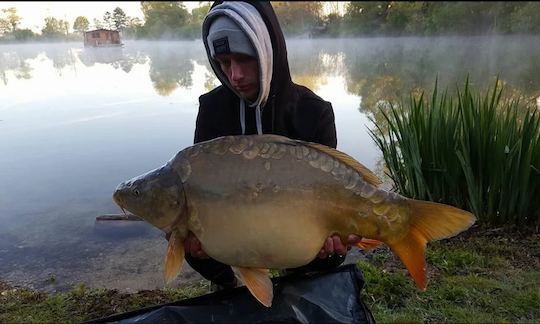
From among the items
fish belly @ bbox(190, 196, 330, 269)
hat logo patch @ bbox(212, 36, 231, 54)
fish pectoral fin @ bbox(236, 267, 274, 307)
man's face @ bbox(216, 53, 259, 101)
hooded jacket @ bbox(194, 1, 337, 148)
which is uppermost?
hat logo patch @ bbox(212, 36, 231, 54)

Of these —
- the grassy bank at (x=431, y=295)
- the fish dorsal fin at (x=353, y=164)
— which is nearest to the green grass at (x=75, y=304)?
the grassy bank at (x=431, y=295)

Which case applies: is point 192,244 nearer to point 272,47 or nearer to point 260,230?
point 260,230

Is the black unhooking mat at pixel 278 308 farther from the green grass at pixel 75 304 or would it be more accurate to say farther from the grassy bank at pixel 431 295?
the green grass at pixel 75 304

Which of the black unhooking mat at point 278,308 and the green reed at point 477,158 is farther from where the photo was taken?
the green reed at point 477,158

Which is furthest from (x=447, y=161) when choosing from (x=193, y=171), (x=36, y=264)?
(x=36, y=264)

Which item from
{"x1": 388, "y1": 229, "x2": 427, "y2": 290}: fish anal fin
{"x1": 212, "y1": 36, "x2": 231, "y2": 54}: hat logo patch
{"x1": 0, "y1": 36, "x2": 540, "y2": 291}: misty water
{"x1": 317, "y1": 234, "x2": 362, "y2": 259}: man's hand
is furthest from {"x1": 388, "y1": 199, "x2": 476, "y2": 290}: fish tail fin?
{"x1": 0, "y1": 36, "x2": 540, "y2": 291}: misty water

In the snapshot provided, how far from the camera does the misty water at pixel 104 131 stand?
283 centimetres

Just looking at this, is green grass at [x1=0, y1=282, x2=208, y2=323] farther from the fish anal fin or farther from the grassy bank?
the fish anal fin

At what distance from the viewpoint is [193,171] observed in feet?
4.23

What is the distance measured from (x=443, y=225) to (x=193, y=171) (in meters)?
0.70

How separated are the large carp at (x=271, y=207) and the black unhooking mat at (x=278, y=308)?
14 centimetres

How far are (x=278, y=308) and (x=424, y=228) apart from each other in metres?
0.49

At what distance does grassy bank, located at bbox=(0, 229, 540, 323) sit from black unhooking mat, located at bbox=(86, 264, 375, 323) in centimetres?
36

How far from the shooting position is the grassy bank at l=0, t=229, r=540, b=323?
180cm
